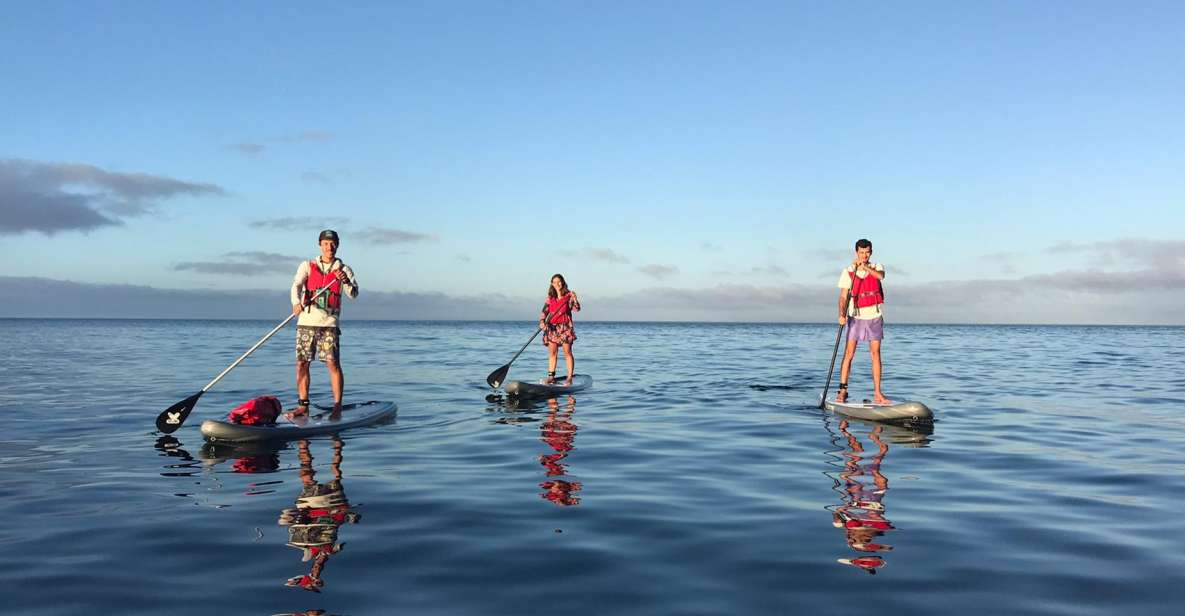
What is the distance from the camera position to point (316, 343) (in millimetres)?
11289

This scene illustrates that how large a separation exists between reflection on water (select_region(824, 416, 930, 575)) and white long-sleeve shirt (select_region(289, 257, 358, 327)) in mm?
6923

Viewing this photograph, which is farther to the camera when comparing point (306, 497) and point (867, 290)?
point (867, 290)

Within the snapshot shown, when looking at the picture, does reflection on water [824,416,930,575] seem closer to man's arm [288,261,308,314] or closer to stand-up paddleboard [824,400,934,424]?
stand-up paddleboard [824,400,934,424]

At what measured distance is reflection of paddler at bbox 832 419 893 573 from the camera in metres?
5.27

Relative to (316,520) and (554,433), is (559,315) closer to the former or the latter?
(554,433)

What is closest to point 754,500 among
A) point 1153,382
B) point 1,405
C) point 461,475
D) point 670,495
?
point 670,495

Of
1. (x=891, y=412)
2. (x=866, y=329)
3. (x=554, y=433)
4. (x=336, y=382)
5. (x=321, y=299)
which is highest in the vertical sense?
(x=321, y=299)

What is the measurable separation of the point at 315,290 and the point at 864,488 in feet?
25.6

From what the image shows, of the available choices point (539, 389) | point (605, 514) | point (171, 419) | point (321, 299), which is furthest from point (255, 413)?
point (539, 389)

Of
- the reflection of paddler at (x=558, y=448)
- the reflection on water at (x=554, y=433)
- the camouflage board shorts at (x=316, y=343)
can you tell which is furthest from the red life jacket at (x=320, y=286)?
the reflection of paddler at (x=558, y=448)

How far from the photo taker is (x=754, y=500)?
22.2 ft

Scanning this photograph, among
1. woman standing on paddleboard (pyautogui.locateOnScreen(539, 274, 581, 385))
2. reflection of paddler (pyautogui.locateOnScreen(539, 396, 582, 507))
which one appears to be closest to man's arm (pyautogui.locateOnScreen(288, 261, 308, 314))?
reflection of paddler (pyautogui.locateOnScreen(539, 396, 582, 507))

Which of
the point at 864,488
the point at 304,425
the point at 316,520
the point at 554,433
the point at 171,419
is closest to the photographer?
the point at 316,520

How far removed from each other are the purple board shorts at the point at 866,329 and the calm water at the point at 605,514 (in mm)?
1755
